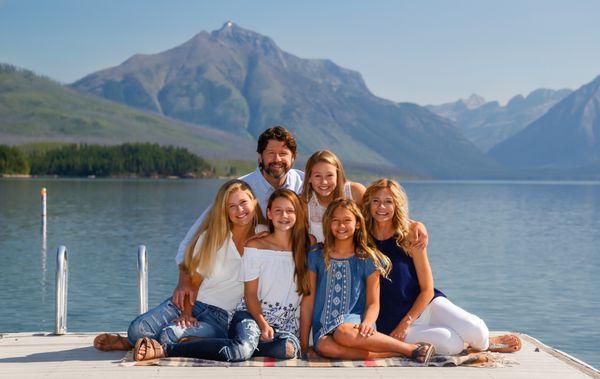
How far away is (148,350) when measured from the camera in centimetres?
849

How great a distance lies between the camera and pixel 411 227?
8.98m

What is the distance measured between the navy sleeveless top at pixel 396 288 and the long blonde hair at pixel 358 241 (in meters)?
0.18

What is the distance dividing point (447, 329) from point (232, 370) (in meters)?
2.26

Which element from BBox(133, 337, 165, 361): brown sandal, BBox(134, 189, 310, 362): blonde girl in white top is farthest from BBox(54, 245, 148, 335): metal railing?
BBox(134, 189, 310, 362): blonde girl in white top

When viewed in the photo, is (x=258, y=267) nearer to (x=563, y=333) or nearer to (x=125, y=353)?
(x=125, y=353)

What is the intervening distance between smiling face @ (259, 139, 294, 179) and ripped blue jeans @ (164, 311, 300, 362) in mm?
1765

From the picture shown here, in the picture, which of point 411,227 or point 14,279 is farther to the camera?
point 14,279

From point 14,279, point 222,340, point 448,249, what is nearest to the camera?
point 222,340

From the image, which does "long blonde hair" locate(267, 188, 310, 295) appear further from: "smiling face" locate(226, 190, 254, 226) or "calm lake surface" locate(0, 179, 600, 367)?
"calm lake surface" locate(0, 179, 600, 367)

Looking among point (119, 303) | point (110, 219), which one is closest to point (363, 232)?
point (119, 303)

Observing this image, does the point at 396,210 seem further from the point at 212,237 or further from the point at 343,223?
the point at 212,237

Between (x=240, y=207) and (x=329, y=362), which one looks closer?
(x=329, y=362)

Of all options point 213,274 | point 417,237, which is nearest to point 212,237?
point 213,274

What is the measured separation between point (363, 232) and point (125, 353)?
9.34ft
